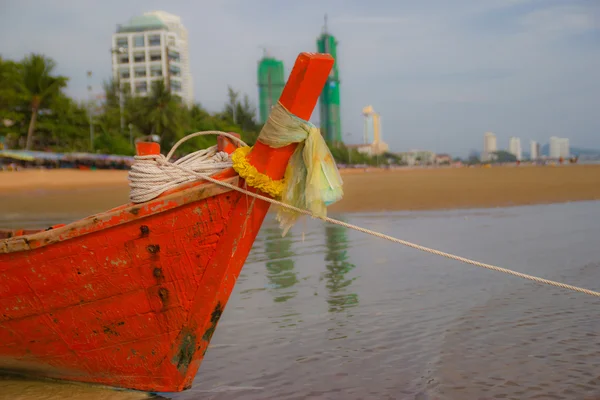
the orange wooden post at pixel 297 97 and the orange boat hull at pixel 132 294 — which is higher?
the orange wooden post at pixel 297 97

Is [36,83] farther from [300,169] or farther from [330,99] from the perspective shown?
[330,99]

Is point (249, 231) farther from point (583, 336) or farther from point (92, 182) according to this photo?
point (92, 182)

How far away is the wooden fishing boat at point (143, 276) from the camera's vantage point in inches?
119

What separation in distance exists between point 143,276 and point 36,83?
35774 mm

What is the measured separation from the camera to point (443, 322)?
4781 mm

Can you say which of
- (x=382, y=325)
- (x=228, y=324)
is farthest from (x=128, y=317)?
(x=382, y=325)

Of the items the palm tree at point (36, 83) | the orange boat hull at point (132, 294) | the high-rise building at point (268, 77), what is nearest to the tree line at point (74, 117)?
the palm tree at point (36, 83)

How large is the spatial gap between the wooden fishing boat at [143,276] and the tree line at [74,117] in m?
33.5

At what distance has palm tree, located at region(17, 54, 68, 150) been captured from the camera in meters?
35.1

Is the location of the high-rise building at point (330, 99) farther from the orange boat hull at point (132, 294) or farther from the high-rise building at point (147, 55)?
the orange boat hull at point (132, 294)

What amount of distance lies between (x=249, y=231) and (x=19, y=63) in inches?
1466

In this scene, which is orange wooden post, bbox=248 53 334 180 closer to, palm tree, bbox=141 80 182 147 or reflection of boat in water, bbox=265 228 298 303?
reflection of boat in water, bbox=265 228 298 303

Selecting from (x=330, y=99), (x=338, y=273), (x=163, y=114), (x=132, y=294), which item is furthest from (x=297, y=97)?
(x=330, y=99)

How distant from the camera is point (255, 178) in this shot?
118 inches
